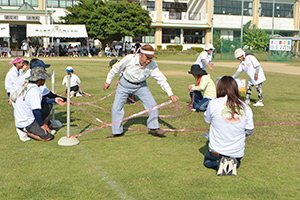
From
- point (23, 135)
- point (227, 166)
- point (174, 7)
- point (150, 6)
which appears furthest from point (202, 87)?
point (174, 7)

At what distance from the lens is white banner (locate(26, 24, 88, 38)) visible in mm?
34438

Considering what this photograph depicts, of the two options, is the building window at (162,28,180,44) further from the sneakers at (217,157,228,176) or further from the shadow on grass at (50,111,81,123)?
the sneakers at (217,157,228,176)

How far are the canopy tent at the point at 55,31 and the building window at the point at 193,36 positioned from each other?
27452mm

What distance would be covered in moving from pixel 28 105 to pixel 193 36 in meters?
55.9

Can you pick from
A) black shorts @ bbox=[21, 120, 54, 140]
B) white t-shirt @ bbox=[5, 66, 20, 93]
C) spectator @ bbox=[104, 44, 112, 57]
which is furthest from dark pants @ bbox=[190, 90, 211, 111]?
spectator @ bbox=[104, 44, 112, 57]

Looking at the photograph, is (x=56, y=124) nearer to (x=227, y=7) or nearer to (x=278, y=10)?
(x=227, y=7)

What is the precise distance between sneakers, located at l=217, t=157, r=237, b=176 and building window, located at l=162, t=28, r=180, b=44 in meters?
54.5

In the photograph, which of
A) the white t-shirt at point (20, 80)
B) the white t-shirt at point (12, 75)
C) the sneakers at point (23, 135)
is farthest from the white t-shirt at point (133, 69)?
the white t-shirt at point (12, 75)

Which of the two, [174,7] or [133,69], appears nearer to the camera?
[133,69]

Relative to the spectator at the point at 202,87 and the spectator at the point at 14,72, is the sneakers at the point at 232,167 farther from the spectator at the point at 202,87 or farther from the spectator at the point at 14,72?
the spectator at the point at 14,72

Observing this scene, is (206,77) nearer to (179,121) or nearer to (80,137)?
(179,121)

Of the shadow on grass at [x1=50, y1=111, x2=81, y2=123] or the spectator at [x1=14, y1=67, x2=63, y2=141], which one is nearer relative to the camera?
the spectator at [x1=14, y1=67, x2=63, y2=141]

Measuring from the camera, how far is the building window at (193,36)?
2329 inches

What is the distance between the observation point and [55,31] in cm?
3519
